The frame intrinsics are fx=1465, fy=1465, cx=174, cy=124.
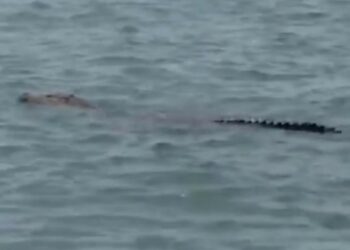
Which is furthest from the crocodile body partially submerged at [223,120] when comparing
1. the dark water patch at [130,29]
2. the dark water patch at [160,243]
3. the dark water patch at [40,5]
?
the dark water patch at [40,5]

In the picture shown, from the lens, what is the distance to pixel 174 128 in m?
18.5

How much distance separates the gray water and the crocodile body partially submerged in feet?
0.46

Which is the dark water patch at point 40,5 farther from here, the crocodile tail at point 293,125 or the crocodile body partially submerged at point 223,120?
the crocodile tail at point 293,125

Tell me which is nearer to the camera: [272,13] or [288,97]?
[288,97]

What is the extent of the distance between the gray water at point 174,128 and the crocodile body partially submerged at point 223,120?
140mm

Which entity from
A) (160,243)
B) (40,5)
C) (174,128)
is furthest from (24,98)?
(40,5)

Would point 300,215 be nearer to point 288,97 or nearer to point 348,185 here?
point 348,185

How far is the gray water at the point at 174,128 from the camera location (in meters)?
15.3

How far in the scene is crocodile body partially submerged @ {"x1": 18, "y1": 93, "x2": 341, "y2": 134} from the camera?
1828cm

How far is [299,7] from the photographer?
85.5ft

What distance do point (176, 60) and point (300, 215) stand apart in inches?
276

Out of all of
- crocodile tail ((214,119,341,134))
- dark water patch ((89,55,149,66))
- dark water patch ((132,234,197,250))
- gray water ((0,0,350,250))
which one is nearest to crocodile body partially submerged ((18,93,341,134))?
crocodile tail ((214,119,341,134))

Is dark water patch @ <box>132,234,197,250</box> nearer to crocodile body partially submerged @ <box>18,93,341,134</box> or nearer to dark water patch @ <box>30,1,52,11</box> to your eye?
crocodile body partially submerged @ <box>18,93,341,134</box>

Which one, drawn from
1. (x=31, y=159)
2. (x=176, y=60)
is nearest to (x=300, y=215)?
(x=31, y=159)
